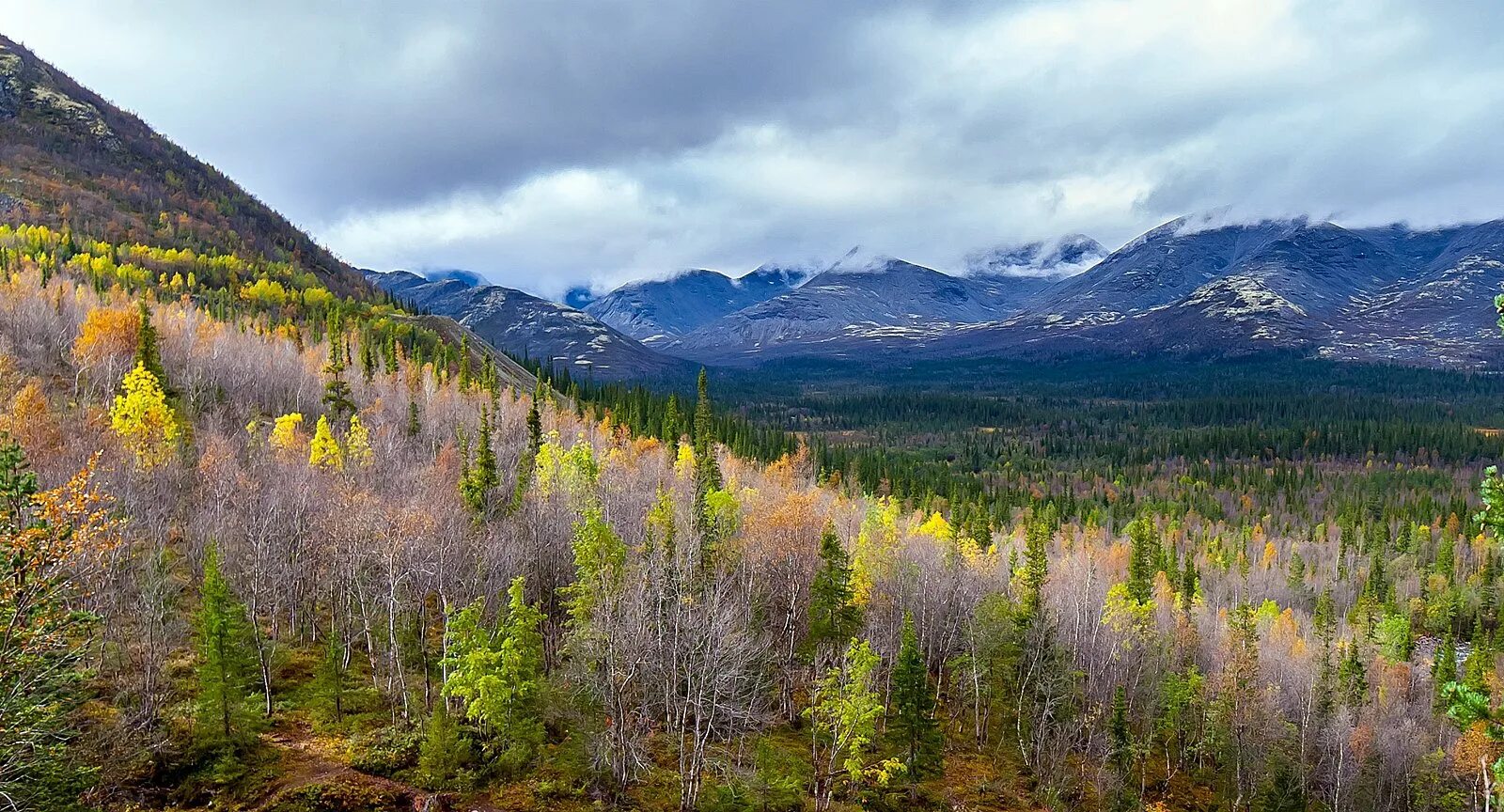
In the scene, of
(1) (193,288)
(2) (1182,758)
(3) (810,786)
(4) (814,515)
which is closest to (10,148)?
(1) (193,288)

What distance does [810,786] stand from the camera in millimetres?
42500

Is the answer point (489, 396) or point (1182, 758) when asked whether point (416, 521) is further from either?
point (489, 396)

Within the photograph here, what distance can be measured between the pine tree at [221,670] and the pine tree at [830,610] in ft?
97.8

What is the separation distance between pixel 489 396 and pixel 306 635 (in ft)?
219

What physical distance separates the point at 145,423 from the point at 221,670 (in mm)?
33101

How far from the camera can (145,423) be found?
53656 millimetres

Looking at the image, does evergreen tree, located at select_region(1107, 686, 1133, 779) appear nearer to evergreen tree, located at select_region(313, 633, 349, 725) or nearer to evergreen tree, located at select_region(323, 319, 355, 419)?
evergreen tree, located at select_region(313, 633, 349, 725)

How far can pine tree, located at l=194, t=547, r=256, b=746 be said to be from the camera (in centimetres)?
3034

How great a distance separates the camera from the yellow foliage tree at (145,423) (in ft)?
161

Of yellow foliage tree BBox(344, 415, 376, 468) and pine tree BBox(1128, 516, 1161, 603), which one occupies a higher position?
yellow foliage tree BBox(344, 415, 376, 468)

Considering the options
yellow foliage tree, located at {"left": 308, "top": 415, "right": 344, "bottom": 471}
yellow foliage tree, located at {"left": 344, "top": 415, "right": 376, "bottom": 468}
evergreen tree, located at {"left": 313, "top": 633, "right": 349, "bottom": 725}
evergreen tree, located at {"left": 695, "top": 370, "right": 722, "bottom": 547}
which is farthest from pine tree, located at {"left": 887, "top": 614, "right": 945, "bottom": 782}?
yellow foliage tree, located at {"left": 344, "top": 415, "right": 376, "bottom": 468}

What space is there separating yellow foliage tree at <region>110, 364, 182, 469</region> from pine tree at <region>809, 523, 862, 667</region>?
139 feet

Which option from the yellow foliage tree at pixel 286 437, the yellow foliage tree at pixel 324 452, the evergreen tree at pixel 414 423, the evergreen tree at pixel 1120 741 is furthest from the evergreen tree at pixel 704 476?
the yellow foliage tree at pixel 286 437

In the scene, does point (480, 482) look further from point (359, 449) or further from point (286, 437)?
point (286, 437)
